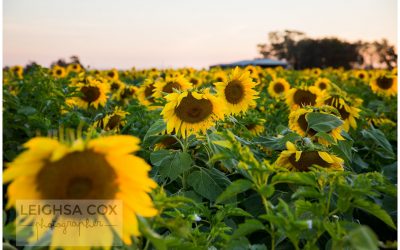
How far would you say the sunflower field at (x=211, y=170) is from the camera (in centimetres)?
100

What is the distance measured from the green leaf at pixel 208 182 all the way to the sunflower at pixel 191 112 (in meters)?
0.23

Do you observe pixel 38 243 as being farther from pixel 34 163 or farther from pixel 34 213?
pixel 34 163

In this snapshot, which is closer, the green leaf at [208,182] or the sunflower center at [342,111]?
the green leaf at [208,182]

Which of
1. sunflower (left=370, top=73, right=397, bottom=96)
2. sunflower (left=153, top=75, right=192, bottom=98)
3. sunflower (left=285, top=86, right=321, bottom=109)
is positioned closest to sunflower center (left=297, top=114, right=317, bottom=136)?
sunflower (left=285, top=86, right=321, bottom=109)

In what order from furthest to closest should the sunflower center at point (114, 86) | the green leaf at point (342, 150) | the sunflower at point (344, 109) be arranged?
the sunflower center at point (114, 86) < the sunflower at point (344, 109) < the green leaf at point (342, 150)

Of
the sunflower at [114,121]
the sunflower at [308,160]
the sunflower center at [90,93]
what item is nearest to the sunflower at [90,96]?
the sunflower center at [90,93]

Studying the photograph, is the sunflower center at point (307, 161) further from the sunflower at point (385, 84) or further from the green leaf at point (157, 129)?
the sunflower at point (385, 84)

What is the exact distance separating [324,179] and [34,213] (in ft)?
2.56

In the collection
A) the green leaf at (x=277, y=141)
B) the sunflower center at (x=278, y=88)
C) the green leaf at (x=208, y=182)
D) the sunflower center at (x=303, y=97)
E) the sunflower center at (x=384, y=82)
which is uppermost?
the sunflower center at (x=384, y=82)

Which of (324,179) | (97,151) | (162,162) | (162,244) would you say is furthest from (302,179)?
(162,162)

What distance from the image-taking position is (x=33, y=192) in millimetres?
999

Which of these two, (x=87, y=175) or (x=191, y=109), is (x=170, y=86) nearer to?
(x=191, y=109)

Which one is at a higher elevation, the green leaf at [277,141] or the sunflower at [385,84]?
the sunflower at [385,84]

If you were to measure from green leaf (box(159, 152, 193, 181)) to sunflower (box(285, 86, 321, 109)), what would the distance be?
5.65 feet
